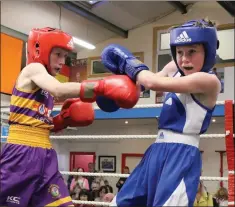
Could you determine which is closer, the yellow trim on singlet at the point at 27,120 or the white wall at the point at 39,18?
the yellow trim on singlet at the point at 27,120

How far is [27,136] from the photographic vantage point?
1970 millimetres

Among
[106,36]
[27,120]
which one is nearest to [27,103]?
[27,120]

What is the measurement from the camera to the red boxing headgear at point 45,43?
80.1 inches

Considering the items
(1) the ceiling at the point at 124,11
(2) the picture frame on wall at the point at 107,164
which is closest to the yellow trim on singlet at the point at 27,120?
(1) the ceiling at the point at 124,11

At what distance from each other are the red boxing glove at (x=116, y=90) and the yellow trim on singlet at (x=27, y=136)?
0.37 m

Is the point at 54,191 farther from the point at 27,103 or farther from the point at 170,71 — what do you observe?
the point at 170,71

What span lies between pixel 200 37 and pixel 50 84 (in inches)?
25.5

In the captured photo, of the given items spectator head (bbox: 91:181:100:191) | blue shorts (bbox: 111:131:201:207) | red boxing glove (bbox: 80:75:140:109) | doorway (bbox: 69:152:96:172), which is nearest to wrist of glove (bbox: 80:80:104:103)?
red boxing glove (bbox: 80:75:140:109)

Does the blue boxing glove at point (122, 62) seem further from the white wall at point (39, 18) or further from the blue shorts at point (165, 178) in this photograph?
the white wall at point (39, 18)

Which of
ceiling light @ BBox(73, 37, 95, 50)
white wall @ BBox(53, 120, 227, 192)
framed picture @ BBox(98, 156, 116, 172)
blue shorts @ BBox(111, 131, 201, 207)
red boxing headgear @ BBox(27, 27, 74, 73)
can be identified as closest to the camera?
blue shorts @ BBox(111, 131, 201, 207)

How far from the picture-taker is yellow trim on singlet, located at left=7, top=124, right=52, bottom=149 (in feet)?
6.45

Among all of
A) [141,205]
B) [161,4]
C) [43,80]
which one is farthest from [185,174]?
[161,4]

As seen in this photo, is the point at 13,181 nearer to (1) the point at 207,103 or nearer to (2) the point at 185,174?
(2) the point at 185,174

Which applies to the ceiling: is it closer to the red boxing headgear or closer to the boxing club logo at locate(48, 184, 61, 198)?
the red boxing headgear
